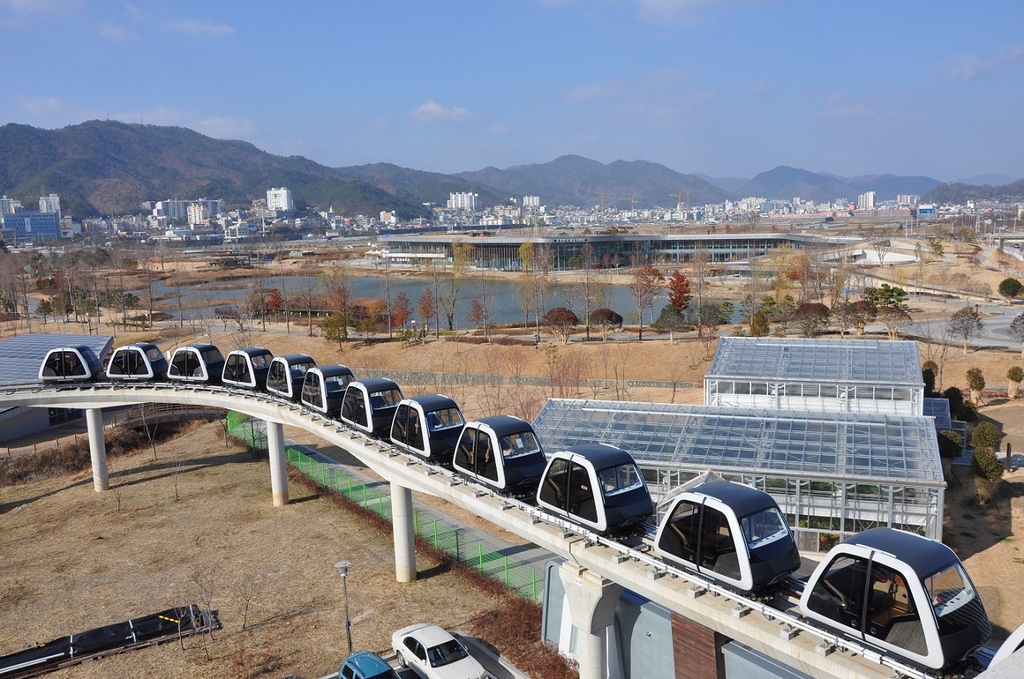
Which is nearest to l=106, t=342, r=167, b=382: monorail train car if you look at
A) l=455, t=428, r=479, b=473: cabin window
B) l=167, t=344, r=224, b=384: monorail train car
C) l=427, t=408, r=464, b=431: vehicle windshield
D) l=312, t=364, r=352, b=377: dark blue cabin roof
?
l=167, t=344, r=224, b=384: monorail train car

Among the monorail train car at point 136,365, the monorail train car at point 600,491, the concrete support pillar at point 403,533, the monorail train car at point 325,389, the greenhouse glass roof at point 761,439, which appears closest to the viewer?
the monorail train car at point 600,491

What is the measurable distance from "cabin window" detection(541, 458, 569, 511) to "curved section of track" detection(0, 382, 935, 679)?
303 millimetres

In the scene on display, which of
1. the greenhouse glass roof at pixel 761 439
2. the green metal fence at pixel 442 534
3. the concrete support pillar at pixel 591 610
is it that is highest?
the greenhouse glass roof at pixel 761 439

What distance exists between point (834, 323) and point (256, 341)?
3935cm

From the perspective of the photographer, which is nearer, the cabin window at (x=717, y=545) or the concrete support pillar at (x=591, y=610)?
the cabin window at (x=717, y=545)

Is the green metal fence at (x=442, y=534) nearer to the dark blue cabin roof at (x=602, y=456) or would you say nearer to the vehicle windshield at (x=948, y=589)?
the dark blue cabin roof at (x=602, y=456)

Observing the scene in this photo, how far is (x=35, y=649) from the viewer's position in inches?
632

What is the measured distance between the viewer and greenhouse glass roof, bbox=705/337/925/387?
2464 cm

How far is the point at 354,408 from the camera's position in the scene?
19906mm

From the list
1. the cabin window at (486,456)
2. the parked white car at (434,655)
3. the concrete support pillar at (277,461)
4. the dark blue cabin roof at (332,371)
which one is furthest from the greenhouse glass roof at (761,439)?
the concrete support pillar at (277,461)

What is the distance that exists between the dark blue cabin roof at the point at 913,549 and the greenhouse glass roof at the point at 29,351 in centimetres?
3042

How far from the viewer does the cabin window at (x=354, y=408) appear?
64.3 ft

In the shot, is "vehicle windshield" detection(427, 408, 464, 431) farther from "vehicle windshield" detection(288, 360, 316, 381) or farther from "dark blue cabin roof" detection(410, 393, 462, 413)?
"vehicle windshield" detection(288, 360, 316, 381)

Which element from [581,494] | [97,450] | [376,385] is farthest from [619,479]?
[97,450]
